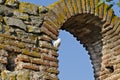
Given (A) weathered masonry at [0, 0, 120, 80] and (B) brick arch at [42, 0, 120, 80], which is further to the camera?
(B) brick arch at [42, 0, 120, 80]

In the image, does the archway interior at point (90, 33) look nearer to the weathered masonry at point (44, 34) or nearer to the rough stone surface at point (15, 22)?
the weathered masonry at point (44, 34)

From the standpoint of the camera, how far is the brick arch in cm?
612

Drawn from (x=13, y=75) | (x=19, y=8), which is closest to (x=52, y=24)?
(x=19, y=8)

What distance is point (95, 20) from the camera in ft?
22.1

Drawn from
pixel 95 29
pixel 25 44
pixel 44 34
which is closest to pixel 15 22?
pixel 25 44

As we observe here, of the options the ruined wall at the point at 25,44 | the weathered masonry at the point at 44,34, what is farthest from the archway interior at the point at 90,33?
the ruined wall at the point at 25,44

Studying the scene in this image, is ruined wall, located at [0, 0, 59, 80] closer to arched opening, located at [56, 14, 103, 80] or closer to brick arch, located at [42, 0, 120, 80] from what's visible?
brick arch, located at [42, 0, 120, 80]

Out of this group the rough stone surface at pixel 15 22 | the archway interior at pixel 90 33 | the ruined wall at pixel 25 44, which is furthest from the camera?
the archway interior at pixel 90 33

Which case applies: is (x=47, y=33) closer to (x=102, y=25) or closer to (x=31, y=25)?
(x=31, y=25)

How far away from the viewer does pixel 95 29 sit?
6.99 meters

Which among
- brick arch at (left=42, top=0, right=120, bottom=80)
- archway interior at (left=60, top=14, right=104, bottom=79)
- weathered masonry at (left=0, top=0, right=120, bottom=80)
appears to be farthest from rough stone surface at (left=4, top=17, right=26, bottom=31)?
archway interior at (left=60, top=14, right=104, bottom=79)

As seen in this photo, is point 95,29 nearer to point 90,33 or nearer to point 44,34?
point 90,33

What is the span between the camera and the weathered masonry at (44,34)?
5.22 meters

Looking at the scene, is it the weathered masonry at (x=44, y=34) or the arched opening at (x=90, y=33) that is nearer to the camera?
the weathered masonry at (x=44, y=34)
